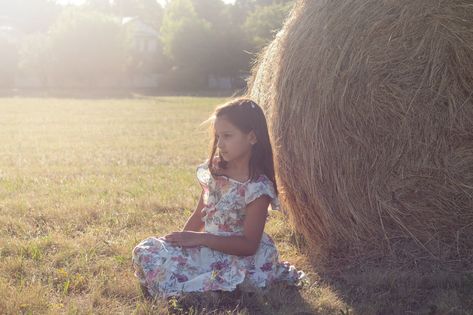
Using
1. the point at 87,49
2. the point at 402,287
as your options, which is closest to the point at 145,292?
the point at 402,287

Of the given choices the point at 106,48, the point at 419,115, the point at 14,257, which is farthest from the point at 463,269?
the point at 106,48

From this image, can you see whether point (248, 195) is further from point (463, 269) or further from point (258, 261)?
point (463, 269)

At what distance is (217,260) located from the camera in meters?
3.76

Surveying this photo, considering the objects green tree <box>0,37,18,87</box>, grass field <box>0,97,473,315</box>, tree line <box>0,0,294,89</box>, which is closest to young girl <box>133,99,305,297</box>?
grass field <box>0,97,473,315</box>

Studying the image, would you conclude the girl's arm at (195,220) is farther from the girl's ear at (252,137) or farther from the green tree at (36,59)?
the green tree at (36,59)

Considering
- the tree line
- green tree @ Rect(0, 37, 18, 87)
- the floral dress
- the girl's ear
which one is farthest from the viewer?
the tree line

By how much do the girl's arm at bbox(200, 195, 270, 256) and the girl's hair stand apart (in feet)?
0.66

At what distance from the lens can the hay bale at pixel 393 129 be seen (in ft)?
13.2

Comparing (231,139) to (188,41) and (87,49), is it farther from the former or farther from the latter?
(188,41)

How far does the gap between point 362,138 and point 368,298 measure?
1.03m

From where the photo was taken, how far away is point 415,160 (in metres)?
4.07

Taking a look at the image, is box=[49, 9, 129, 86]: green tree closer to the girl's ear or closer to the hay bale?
the hay bale

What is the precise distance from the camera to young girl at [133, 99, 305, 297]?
11.9ft

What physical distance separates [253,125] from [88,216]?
7.09 ft
